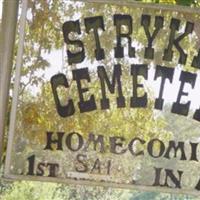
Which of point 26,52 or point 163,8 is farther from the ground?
point 163,8

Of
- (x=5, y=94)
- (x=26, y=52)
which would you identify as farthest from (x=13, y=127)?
(x=26, y=52)

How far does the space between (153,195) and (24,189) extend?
315 millimetres

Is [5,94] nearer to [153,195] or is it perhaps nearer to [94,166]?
[94,166]

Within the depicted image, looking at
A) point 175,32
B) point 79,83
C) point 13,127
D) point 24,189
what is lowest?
point 24,189

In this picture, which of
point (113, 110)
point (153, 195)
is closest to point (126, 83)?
point (113, 110)

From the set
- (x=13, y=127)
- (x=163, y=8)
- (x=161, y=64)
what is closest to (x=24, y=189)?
(x=13, y=127)

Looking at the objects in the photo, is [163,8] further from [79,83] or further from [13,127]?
[13,127]

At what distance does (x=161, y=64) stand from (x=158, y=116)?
0.13 meters

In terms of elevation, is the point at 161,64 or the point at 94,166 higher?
the point at 161,64

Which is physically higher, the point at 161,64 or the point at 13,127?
the point at 161,64

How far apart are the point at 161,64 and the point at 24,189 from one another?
1.48 ft

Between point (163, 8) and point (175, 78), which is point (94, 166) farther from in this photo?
point (163, 8)

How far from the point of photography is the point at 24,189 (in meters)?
1.00

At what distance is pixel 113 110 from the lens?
975 millimetres
